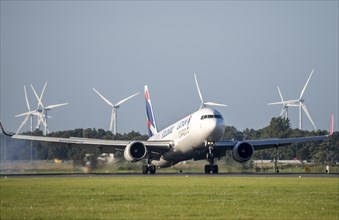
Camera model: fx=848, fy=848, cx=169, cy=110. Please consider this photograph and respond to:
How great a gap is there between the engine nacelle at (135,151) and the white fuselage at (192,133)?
2.46 m

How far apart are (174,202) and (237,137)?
357 ft

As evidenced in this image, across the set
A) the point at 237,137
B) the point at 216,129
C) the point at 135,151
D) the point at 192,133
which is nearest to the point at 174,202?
the point at 216,129

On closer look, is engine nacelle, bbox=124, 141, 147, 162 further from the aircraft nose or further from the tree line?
the tree line

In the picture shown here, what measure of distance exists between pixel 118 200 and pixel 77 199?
5.45 ft

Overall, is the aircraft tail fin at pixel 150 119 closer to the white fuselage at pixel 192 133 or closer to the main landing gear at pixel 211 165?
the white fuselage at pixel 192 133

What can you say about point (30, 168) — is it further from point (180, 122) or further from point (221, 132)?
point (221, 132)

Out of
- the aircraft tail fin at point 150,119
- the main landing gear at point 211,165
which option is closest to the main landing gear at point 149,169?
the main landing gear at point 211,165

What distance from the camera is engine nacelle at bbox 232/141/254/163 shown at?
65.8 meters

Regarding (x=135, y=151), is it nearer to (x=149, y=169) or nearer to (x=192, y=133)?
(x=149, y=169)

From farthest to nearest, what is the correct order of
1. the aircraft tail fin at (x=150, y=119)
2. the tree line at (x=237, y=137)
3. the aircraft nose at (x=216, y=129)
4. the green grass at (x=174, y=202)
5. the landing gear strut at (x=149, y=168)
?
1. the tree line at (x=237, y=137)
2. the aircraft tail fin at (x=150, y=119)
3. the landing gear strut at (x=149, y=168)
4. the aircraft nose at (x=216, y=129)
5. the green grass at (x=174, y=202)

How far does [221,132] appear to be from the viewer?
205ft

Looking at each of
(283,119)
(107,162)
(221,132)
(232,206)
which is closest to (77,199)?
(232,206)

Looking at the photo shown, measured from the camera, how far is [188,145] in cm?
6462

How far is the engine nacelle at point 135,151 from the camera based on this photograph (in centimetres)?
6594
